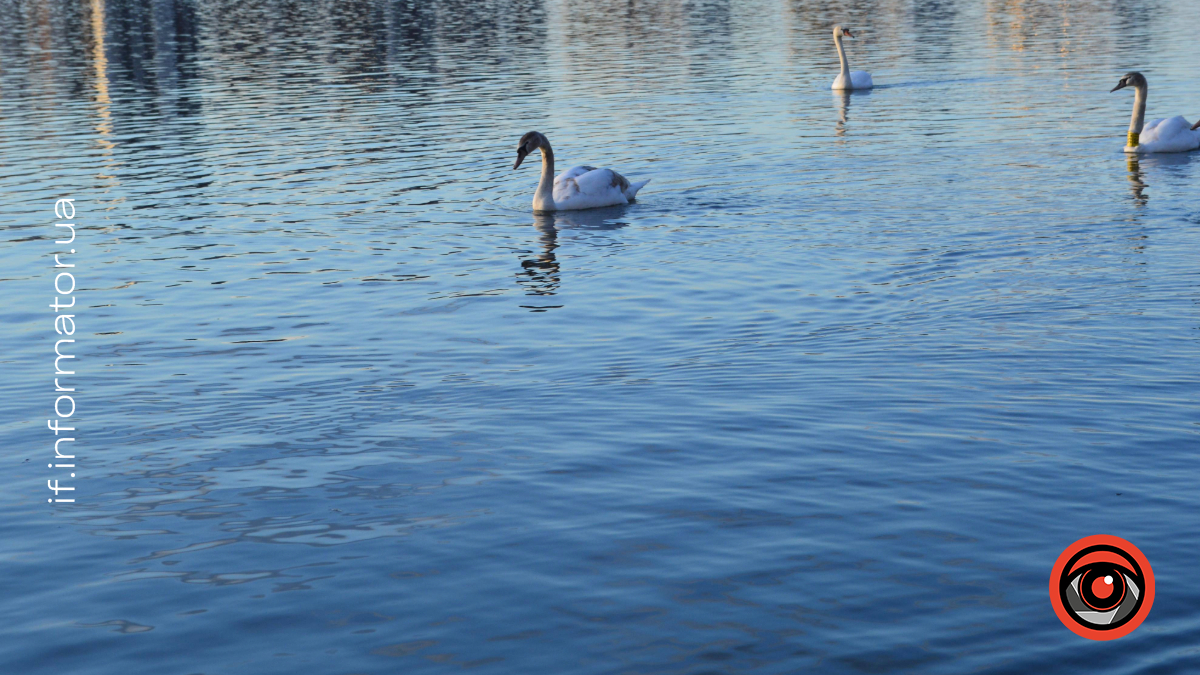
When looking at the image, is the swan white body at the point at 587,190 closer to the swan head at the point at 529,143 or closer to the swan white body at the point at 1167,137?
the swan head at the point at 529,143

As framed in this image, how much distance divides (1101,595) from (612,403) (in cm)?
605

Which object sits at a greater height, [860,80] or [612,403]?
[860,80]

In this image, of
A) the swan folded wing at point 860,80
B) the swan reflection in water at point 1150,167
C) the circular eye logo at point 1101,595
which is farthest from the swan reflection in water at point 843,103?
the circular eye logo at point 1101,595

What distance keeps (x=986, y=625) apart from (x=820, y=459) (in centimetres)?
320

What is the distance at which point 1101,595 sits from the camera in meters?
7.30

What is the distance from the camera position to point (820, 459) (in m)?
10.9

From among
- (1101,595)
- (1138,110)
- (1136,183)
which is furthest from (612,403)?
(1138,110)

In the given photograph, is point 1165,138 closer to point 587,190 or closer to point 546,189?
point 587,190

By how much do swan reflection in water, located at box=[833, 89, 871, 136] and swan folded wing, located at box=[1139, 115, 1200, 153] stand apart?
7.08 m

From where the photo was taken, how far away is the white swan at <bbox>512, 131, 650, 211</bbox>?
23188 millimetres

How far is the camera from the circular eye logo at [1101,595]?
7293mm

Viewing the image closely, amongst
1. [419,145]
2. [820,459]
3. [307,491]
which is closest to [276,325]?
[307,491]

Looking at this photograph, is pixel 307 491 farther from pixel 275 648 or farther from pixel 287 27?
pixel 287 27

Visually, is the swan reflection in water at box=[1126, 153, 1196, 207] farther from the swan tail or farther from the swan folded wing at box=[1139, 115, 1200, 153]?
the swan tail
